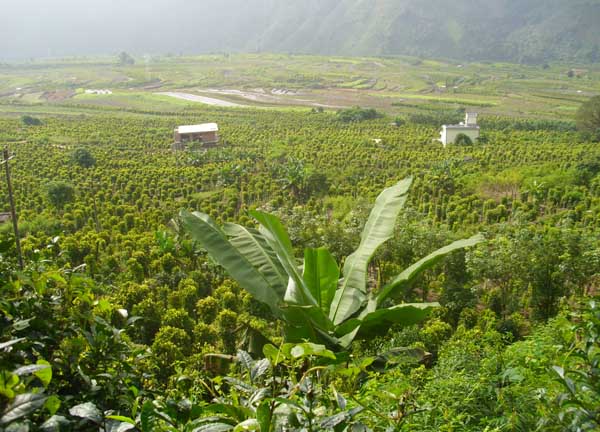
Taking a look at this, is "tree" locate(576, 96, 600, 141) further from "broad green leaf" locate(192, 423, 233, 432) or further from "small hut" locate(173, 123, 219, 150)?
"broad green leaf" locate(192, 423, 233, 432)

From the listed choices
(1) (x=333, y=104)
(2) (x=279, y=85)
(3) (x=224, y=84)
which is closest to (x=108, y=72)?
(3) (x=224, y=84)

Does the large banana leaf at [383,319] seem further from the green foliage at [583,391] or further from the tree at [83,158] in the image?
the tree at [83,158]

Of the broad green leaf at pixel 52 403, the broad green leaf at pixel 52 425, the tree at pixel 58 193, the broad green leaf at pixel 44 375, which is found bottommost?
the tree at pixel 58 193

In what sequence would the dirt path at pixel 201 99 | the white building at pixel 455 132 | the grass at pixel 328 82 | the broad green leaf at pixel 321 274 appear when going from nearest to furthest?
1. the broad green leaf at pixel 321 274
2. the white building at pixel 455 132
3. the grass at pixel 328 82
4. the dirt path at pixel 201 99

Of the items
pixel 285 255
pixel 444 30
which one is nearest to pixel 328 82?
pixel 285 255

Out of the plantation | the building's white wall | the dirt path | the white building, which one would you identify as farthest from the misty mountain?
the plantation

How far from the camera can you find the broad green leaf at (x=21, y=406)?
1.27 meters

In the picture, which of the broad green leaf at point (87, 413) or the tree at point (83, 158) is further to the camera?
the tree at point (83, 158)

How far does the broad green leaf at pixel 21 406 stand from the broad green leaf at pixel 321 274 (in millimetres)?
3299

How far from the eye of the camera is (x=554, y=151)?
28.7 m

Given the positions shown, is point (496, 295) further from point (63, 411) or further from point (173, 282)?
point (63, 411)

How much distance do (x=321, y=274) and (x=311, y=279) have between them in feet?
0.40

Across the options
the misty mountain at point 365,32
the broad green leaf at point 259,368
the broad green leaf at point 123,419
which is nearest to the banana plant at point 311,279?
the broad green leaf at point 259,368

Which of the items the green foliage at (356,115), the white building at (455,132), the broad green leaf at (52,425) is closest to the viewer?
the broad green leaf at (52,425)
